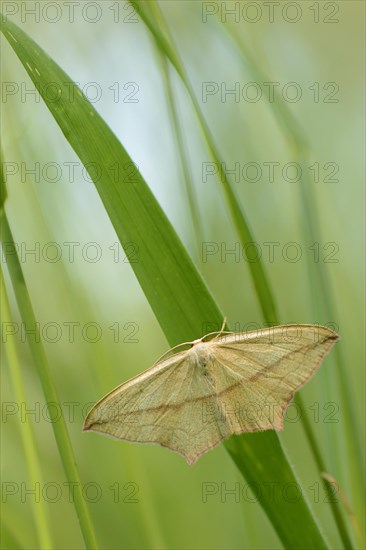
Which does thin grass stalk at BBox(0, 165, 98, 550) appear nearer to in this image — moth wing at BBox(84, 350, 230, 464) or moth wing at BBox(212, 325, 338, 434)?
moth wing at BBox(84, 350, 230, 464)

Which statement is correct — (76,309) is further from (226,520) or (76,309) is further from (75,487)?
(226,520)

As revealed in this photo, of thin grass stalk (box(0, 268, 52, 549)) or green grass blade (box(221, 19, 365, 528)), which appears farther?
green grass blade (box(221, 19, 365, 528))

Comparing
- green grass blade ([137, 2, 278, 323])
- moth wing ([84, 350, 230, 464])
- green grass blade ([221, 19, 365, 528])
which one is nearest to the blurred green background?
green grass blade ([221, 19, 365, 528])

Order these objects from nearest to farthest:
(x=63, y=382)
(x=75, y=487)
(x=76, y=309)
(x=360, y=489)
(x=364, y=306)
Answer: (x=75, y=487)
(x=360, y=489)
(x=76, y=309)
(x=63, y=382)
(x=364, y=306)

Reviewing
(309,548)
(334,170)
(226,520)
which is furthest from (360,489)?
(334,170)

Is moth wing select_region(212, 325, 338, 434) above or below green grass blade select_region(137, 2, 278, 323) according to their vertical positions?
below

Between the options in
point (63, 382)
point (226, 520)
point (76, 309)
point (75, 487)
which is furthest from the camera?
point (226, 520)

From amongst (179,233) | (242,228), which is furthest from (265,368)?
(179,233)
